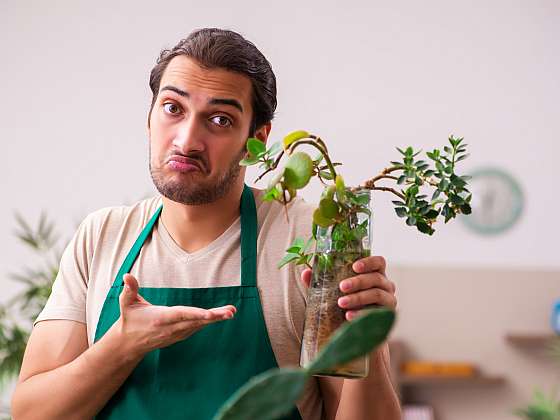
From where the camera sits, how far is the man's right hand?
127 centimetres

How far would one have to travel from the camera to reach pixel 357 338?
0.44m

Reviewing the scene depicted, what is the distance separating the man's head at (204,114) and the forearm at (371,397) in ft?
1.44

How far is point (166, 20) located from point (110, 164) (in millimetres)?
933

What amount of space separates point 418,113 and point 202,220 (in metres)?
3.52

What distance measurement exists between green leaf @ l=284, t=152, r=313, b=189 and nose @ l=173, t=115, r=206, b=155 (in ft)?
1.79

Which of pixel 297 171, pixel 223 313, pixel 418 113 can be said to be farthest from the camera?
pixel 418 113

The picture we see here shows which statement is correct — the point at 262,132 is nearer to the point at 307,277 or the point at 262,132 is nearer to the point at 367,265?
the point at 307,277

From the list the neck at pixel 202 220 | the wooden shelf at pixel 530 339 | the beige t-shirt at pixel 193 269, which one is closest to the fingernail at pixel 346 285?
the beige t-shirt at pixel 193 269

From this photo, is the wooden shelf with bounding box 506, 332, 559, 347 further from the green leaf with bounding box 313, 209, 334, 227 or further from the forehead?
the green leaf with bounding box 313, 209, 334, 227

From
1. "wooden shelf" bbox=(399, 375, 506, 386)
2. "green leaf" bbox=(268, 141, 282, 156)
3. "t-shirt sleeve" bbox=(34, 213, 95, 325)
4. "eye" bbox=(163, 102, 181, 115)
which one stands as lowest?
"wooden shelf" bbox=(399, 375, 506, 386)

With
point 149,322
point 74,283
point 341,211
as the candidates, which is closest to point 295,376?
point 341,211

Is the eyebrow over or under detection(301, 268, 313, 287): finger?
over

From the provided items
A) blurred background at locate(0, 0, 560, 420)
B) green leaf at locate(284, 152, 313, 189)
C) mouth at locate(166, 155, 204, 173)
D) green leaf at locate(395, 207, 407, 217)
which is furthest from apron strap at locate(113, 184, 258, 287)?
blurred background at locate(0, 0, 560, 420)

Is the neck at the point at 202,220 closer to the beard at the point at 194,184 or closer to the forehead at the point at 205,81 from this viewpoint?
the beard at the point at 194,184
